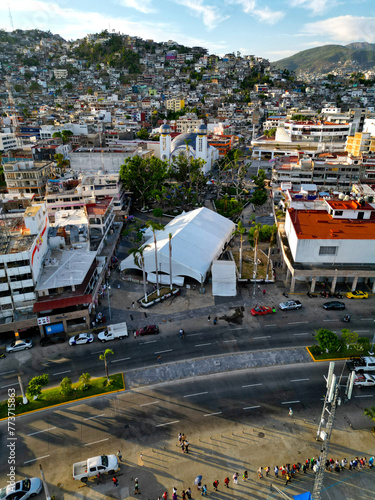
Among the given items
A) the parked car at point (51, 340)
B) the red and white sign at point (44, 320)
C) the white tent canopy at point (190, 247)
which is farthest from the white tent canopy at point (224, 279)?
the red and white sign at point (44, 320)

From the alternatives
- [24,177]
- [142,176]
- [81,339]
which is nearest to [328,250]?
[81,339]

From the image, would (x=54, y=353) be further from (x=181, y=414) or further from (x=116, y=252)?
(x=116, y=252)

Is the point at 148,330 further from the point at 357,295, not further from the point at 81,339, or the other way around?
the point at 357,295

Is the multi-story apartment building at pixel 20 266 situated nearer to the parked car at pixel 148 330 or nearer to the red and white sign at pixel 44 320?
the red and white sign at pixel 44 320

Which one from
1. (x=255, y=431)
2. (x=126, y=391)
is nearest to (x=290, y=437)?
(x=255, y=431)

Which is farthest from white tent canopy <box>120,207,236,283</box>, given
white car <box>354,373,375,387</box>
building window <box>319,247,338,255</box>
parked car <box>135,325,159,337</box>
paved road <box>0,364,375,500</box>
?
white car <box>354,373,375,387</box>

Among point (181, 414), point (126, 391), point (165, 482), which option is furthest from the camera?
point (126, 391)
